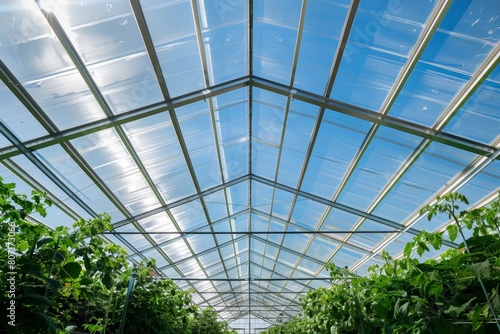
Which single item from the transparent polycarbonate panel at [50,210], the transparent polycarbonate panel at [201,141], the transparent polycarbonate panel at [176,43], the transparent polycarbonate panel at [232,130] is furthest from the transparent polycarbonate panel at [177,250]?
the transparent polycarbonate panel at [176,43]

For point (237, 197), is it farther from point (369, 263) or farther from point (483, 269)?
point (483, 269)

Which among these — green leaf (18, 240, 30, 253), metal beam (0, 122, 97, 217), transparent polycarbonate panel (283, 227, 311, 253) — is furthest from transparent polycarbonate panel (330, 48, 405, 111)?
transparent polycarbonate panel (283, 227, 311, 253)

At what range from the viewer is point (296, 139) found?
8.67 m

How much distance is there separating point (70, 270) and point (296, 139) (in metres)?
7.01

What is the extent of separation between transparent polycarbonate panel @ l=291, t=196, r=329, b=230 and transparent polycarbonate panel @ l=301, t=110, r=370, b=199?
72 cm

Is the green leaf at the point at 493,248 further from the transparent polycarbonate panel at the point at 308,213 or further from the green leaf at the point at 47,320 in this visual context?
the transparent polycarbonate panel at the point at 308,213

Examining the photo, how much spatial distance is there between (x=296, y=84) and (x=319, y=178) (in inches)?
140

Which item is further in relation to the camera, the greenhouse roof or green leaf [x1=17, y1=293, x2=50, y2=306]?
the greenhouse roof

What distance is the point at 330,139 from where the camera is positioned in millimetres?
8148

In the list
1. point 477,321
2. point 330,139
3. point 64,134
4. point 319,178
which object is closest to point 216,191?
point 319,178

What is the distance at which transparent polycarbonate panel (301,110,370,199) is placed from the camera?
7461mm

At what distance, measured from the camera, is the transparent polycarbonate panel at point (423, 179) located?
23.1 feet

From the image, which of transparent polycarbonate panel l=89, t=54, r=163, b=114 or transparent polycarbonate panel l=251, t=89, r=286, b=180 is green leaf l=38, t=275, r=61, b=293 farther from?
transparent polycarbonate panel l=251, t=89, r=286, b=180

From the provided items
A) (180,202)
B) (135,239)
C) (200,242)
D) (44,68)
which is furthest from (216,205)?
(44,68)
